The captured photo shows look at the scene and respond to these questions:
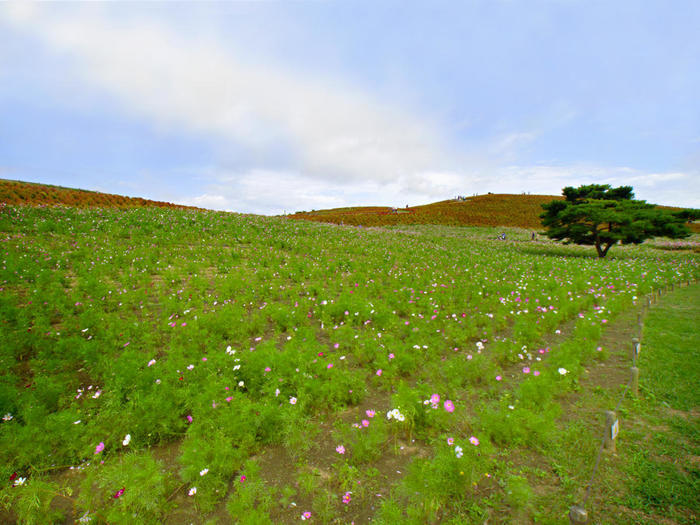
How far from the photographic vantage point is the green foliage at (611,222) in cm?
2056

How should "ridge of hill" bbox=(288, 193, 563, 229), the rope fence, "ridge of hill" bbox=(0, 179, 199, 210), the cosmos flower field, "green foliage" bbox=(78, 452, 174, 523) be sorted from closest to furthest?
1. the rope fence
2. "green foliage" bbox=(78, 452, 174, 523)
3. the cosmos flower field
4. "ridge of hill" bbox=(0, 179, 199, 210)
5. "ridge of hill" bbox=(288, 193, 563, 229)

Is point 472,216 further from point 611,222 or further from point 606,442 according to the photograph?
point 606,442

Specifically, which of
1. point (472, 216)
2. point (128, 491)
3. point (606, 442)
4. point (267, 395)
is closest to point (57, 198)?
point (267, 395)

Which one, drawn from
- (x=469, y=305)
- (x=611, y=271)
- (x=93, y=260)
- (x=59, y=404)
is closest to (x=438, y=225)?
(x=611, y=271)

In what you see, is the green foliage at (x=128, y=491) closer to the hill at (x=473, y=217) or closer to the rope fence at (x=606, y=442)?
the rope fence at (x=606, y=442)

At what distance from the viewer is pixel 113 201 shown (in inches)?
1045

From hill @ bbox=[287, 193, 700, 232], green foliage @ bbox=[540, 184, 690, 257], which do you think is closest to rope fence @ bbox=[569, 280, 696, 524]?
green foliage @ bbox=[540, 184, 690, 257]

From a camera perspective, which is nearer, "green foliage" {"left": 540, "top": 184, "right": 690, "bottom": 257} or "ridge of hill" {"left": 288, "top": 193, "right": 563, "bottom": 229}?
"green foliage" {"left": 540, "top": 184, "right": 690, "bottom": 257}

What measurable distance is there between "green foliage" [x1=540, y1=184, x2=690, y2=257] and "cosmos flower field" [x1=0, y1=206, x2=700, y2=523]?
14.7 m

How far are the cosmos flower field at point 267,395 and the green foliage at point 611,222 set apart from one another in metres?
14.7

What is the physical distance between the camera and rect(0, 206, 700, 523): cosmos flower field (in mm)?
2984

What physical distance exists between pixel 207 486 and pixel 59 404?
2.78 meters

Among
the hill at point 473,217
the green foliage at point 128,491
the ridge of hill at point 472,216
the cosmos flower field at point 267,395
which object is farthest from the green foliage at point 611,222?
the green foliage at point 128,491

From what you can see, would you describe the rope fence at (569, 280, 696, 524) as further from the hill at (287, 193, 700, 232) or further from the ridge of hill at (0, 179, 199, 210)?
the hill at (287, 193, 700, 232)
